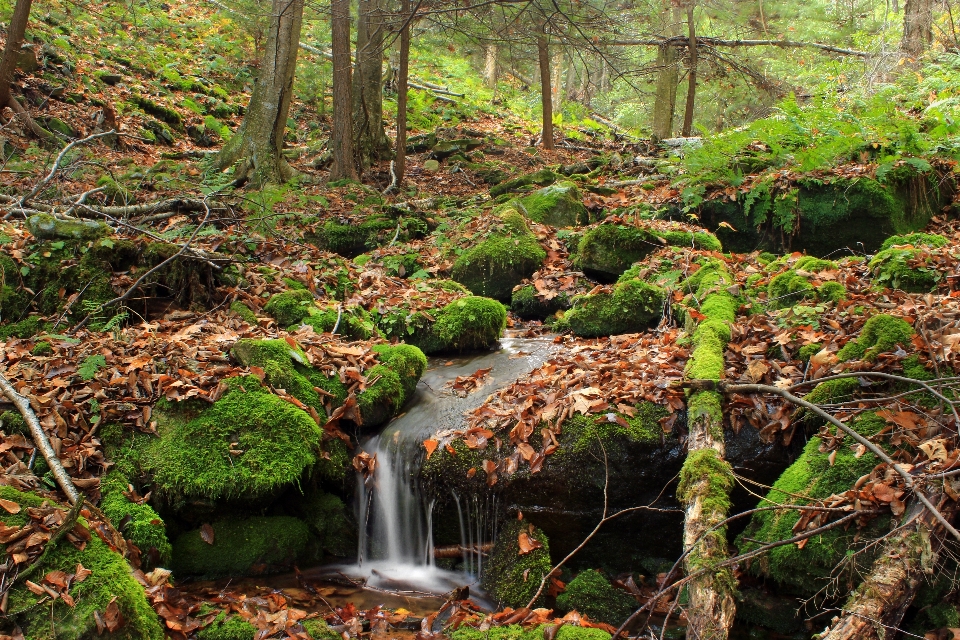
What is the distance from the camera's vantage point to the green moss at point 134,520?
14.6ft

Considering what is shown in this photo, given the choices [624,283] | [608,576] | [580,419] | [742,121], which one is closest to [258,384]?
[580,419]

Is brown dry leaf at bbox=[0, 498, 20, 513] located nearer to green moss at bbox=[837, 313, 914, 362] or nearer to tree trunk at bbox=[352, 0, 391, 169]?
green moss at bbox=[837, 313, 914, 362]

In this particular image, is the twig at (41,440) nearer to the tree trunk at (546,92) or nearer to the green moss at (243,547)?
the green moss at (243,547)

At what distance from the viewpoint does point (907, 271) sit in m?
6.26

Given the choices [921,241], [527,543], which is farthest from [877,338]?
[921,241]

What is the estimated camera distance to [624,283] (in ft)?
26.1

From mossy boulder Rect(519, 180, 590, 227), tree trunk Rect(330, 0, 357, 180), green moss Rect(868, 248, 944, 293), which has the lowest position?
green moss Rect(868, 248, 944, 293)

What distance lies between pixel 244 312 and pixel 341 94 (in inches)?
278

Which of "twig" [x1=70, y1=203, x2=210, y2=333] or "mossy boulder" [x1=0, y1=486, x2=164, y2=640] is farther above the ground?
"twig" [x1=70, y1=203, x2=210, y2=333]

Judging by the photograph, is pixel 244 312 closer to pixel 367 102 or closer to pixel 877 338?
pixel 877 338

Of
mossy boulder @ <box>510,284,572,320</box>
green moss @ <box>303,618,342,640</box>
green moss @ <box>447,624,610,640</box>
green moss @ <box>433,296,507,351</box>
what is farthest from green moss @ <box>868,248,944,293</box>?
green moss @ <box>303,618,342,640</box>

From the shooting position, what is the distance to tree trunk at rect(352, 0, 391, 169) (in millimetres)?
13953

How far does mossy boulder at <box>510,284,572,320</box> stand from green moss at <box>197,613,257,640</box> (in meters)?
5.89

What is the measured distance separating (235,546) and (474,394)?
2.53 m
